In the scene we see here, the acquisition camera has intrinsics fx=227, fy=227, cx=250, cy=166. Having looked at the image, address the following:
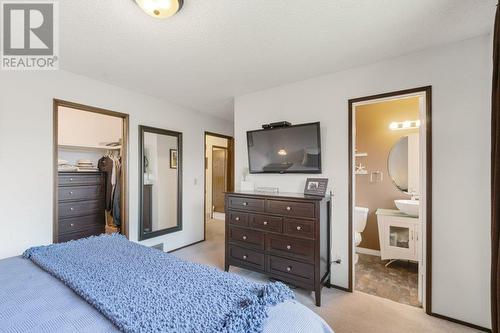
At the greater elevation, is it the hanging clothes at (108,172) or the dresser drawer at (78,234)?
the hanging clothes at (108,172)

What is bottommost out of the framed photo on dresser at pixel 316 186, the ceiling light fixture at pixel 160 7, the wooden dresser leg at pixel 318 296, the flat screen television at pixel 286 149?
the wooden dresser leg at pixel 318 296

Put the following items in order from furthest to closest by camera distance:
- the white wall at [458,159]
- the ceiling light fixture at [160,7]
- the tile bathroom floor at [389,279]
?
the tile bathroom floor at [389,279] < the white wall at [458,159] < the ceiling light fixture at [160,7]

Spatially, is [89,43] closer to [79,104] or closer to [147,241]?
[79,104]

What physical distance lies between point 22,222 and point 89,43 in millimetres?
1869

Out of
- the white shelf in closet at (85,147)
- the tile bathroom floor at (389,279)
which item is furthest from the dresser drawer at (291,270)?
the white shelf in closet at (85,147)

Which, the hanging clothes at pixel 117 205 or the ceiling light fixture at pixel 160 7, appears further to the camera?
the hanging clothes at pixel 117 205

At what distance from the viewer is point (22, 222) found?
2260 mm

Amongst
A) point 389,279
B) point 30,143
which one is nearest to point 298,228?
point 389,279

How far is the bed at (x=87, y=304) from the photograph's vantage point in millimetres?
849

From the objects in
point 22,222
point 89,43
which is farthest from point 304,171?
point 22,222

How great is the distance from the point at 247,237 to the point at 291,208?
0.68m

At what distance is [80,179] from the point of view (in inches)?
135

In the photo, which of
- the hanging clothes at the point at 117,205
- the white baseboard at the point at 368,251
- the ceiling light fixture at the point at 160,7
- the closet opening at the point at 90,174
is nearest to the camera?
the ceiling light fixture at the point at 160,7

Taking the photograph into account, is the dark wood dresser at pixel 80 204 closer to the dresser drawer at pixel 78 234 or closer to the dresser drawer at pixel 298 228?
the dresser drawer at pixel 78 234
